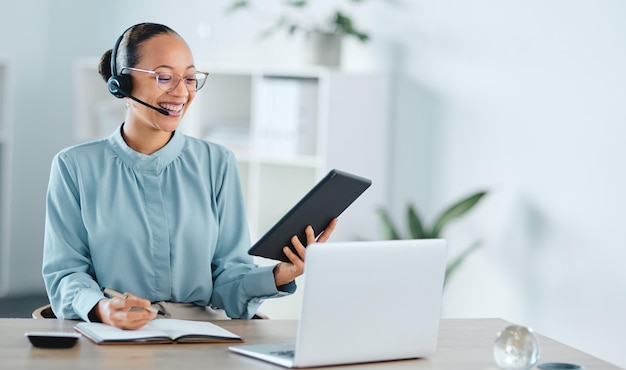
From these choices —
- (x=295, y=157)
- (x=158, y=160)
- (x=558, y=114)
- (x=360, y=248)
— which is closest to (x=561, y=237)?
(x=558, y=114)

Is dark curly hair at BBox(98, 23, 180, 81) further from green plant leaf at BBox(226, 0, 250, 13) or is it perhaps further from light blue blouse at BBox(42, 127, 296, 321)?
green plant leaf at BBox(226, 0, 250, 13)

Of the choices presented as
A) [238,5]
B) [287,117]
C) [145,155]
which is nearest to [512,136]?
[287,117]

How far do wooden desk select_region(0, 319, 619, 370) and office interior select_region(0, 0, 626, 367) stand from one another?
1.28 m

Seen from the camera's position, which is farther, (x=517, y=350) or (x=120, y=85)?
(x=120, y=85)

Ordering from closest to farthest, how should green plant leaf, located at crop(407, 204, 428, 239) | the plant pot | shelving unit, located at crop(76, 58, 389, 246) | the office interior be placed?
the office interior
green plant leaf, located at crop(407, 204, 428, 239)
shelving unit, located at crop(76, 58, 389, 246)
the plant pot

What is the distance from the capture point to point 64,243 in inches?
90.6

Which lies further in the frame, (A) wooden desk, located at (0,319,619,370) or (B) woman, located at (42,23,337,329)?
(B) woman, located at (42,23,337,329)

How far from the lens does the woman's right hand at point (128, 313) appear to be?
196 centimetres

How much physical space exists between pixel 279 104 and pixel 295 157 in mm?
236

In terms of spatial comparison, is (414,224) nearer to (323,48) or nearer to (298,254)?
(323,48)

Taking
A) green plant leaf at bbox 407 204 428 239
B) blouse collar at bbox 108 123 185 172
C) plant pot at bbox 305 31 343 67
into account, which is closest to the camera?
blouse collar at bbox 108 123 185 172

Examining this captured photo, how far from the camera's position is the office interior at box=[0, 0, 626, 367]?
3.30 metres

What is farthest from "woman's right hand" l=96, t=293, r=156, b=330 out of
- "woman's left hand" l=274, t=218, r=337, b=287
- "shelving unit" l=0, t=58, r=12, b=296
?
"shelving unit" l=0, t=58, r=12, b=296

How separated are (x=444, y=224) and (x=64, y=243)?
176 cm
